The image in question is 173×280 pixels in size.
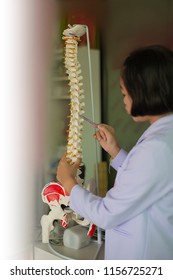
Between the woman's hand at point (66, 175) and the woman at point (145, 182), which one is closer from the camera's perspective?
the woman at point (145, 182)

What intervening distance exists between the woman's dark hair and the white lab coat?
5 centimetres

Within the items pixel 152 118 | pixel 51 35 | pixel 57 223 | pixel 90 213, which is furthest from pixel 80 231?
pixel 51 35

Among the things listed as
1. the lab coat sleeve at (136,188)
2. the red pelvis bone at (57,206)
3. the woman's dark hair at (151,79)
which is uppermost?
the woman's dark hair at (151,79)

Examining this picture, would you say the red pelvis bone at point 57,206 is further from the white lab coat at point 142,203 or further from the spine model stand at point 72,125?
the white lab coat at point 142,203

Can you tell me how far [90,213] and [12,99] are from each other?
0.53 m

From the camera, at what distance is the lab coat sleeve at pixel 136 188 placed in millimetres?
629

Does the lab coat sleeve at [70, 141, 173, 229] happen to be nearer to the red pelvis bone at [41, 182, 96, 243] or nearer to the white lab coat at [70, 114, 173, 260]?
the white lab coat at [70, 114, 173, 260]

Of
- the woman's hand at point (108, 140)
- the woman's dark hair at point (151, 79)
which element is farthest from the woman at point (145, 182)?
the woman's hand at point (108, 140)

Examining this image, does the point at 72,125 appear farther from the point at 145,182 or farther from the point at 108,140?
the point at 145,182

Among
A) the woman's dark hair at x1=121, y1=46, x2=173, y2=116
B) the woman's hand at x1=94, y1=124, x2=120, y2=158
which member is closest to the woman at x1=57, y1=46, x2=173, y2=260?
the woman's dark hair at x1=121, y1=46, x2=173, y2=116

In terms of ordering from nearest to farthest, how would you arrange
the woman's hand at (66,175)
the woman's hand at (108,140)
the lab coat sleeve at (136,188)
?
the lab coat sleeve at (136,188), the woman's hand at (66,175), the woman's hand at (108,140)

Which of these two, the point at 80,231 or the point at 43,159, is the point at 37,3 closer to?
the point at 43,159

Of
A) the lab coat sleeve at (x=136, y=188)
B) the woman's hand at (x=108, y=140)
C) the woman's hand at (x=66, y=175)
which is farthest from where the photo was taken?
the woman's hand at (x=108, y=140)

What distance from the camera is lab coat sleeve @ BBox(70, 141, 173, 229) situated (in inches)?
24.8
